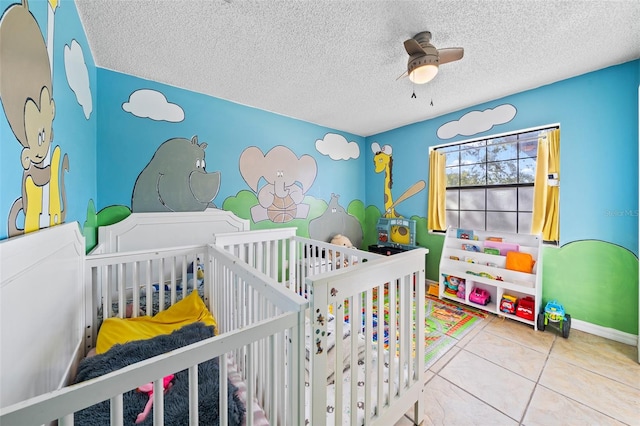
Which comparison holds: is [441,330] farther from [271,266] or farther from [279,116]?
[279,116]

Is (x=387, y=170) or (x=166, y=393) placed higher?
(x=387, y=170)

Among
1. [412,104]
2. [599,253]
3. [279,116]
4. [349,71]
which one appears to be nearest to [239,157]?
[279,116]

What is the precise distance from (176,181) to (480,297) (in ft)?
10.8

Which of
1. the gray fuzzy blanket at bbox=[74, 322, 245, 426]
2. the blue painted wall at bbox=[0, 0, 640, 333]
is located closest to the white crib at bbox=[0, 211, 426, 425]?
the gray fuzzy blanket at bbox=[74, 322, 245, 426]

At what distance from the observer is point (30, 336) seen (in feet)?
2.58

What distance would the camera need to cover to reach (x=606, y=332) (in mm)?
1973

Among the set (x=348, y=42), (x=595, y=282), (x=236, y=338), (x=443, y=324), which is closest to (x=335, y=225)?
(x=443, y=324)

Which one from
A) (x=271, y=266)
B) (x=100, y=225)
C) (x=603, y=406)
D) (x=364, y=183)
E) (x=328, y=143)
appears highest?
(x=328, y=143)

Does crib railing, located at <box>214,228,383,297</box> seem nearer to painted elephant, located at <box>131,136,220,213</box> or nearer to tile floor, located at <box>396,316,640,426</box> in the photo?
painted elephant, located at <box>131,136,220,213</box>

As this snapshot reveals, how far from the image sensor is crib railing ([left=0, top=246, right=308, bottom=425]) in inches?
17.6

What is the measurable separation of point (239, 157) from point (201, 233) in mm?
927

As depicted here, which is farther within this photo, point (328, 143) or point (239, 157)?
point (328, 143)

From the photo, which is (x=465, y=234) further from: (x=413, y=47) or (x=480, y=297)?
(x=413, y=47)

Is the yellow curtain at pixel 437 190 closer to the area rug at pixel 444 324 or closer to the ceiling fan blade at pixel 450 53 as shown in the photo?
the area rug at pixel 444 324
